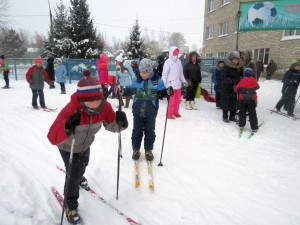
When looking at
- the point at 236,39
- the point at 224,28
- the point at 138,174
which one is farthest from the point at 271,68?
the point at 138,174

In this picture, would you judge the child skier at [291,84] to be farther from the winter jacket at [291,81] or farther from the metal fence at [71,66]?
the metal fence at [71,66]

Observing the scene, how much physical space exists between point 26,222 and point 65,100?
7961mm

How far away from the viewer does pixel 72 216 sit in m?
2.75

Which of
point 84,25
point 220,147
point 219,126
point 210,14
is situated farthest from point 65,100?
point 210,14

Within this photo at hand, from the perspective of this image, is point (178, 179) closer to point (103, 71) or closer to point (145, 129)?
point (145, 129)

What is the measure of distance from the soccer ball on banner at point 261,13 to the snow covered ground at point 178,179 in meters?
4.86

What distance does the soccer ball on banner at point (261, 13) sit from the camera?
8.96 m

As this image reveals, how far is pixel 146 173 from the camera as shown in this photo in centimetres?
398

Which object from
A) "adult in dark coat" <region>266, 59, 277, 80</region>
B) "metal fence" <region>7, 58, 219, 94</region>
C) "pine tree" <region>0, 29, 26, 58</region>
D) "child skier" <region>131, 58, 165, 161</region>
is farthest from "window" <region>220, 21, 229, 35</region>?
"pine tree" <region>0, 29, 26, 58</region>

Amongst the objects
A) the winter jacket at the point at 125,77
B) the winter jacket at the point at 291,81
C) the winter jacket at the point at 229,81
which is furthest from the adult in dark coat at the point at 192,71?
the winter jacket at the point at 291,81

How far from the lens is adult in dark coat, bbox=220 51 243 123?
21.4 feet

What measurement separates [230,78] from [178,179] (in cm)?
387

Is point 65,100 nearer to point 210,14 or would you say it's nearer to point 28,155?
point 28,155

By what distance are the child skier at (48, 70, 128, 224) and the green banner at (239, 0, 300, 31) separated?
8.46 m
